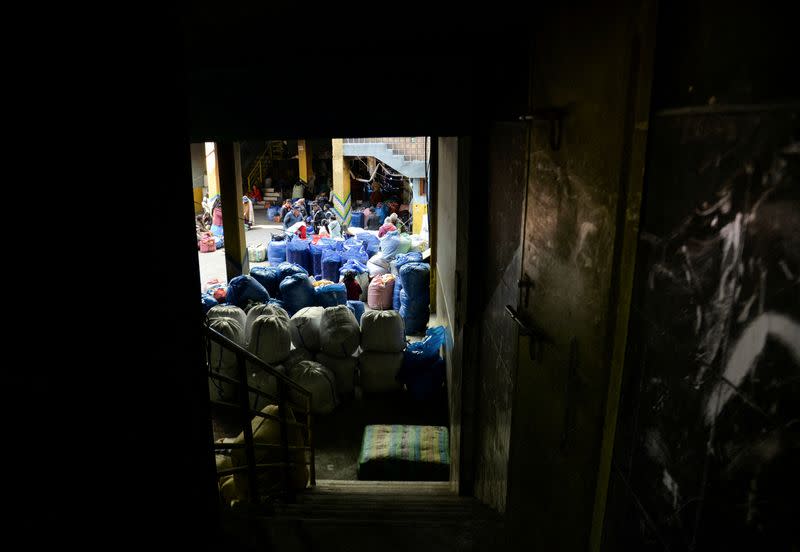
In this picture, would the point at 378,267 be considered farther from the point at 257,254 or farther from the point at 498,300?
the point at 498,300

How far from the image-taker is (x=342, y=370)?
22.1 ft

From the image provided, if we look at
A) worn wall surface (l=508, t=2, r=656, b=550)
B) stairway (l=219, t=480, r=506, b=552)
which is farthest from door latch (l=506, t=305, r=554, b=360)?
stairway (l=219, t=480, r=506, b=552)

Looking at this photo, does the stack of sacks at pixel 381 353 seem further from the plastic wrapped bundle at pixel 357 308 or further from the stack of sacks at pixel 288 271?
the stack of sacks at pixel 288 271

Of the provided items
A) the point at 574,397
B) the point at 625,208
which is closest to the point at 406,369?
the point at 574,397

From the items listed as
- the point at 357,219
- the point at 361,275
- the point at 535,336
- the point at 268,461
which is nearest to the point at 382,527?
the point at 268,461

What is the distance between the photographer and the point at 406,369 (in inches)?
266

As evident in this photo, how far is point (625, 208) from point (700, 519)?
82 cm

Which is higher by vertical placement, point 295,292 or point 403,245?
point 403,245

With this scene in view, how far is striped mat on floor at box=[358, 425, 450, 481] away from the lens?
17.2ft

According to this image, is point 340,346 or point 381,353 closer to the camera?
point 340,346

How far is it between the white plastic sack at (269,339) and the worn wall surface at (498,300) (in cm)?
293

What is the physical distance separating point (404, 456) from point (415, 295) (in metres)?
3.53

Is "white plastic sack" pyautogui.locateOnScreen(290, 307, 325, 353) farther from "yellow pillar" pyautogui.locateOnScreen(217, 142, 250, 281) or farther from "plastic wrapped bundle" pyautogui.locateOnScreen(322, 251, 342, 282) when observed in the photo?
"plastic wrapped bundle" pyautogui.locateOnScreen(322, 251, 342, 282)

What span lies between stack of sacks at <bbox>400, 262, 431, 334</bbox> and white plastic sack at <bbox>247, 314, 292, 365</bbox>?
8.28ft
